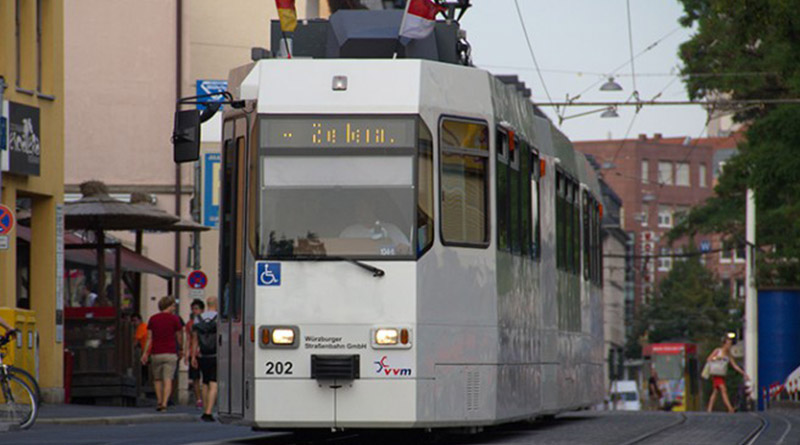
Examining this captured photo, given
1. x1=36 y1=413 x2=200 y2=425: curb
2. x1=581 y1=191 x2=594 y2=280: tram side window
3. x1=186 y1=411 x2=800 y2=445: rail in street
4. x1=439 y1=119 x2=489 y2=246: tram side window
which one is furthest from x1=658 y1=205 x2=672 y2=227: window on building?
x1=439 y1=119 x2=489 y2=246: tram side window

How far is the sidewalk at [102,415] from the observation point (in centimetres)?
2427

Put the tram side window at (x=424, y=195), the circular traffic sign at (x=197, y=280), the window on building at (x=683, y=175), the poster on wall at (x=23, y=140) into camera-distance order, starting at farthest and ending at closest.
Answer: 1. the window on building at (x=683, y=175)
2. the circular traffic sign at (x=197, y=280)
3. the poster on wall at (x=23, y=140)
4. the tram side window at (x=424, y=195)

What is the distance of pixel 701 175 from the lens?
172375 millimetres

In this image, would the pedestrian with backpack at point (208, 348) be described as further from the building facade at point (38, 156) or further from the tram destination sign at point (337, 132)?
the tram destination sign at point (337, 132)

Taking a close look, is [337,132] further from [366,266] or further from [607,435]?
[607,435]

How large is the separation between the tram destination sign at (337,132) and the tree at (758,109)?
11.4m

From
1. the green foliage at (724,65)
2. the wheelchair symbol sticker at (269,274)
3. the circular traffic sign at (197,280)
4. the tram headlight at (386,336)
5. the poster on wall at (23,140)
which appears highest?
the green foliage at (724,65)

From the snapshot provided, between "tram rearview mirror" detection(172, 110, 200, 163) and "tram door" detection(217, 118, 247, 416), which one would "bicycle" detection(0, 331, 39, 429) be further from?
"tram rearview mirror" detection(172, 110, 200, 163)

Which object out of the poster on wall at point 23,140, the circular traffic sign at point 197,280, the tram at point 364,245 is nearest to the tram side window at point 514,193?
the tram at point 364,245

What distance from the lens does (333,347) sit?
1474cm

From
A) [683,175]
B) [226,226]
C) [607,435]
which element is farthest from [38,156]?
[683,175]

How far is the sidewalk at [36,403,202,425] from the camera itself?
24.3 meters

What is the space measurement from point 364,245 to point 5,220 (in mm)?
9931

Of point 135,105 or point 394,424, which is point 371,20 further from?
point 135,105
